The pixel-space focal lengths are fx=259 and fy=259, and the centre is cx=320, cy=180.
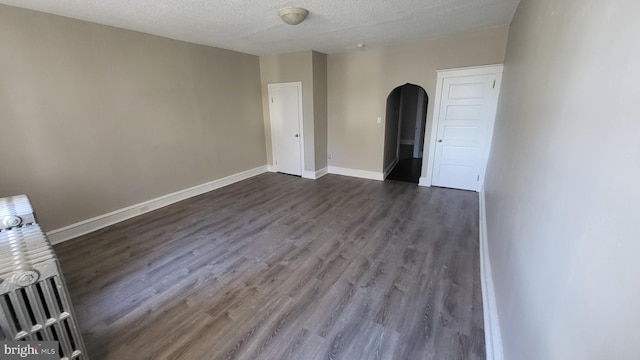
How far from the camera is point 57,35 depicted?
292cm

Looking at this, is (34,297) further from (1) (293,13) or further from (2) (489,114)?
(2) (489,114)

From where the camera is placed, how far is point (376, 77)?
16.5ft

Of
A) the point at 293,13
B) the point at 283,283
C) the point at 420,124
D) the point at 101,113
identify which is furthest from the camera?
the point at 420,124

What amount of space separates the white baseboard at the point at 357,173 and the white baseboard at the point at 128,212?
215cm

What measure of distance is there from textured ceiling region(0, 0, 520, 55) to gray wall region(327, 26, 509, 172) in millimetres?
309

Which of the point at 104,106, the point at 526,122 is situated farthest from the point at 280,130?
the point at 526,122

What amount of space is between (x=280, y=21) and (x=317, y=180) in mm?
3082

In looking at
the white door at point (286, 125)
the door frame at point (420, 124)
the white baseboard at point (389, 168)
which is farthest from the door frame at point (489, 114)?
the door frame at point (420, 124)

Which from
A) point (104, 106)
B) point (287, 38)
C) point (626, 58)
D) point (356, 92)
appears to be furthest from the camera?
point (356, 92)

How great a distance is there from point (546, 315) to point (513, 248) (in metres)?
0.74

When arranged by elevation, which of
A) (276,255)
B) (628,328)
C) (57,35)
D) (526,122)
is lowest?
(276,255)

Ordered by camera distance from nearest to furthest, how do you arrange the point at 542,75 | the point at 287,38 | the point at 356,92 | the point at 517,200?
the point at 542,75, the point at 517,200, the point at 287,38, the point at 356,92

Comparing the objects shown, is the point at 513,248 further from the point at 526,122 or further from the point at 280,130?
the point at 280,130

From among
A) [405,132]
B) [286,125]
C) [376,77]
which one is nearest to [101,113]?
[286,125]
